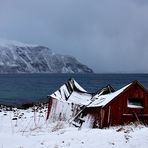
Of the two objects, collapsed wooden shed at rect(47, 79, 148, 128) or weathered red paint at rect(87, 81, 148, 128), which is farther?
collapsed wooden shed at rect(47, 79, 148, 128)

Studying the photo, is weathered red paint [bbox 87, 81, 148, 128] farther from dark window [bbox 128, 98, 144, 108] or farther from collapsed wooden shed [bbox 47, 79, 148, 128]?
dark window [bbox 128, 98, 144, 108]

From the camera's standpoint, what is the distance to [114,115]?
2681 cm

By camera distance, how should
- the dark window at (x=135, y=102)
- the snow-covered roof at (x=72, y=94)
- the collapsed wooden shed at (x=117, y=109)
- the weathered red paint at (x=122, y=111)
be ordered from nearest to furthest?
the weathered red paint at (x=122, y=111) → the collapsed wooden shed at (x=117, y=109) → the dark window at (x=135, y=102) → the snow-covered roof at (x=72, y=94)

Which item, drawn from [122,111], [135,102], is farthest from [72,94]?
[122,111]

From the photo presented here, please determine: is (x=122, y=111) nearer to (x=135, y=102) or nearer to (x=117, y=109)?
(x=117, y=109)

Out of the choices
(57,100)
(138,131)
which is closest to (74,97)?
(57,100)

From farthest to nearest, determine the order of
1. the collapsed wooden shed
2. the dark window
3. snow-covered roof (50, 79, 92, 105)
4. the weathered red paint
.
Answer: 1. snow-covered roof (50, 79, 92, 105)
2. the dark window
3. the collapsed wooden shed
4. the weathered red paint

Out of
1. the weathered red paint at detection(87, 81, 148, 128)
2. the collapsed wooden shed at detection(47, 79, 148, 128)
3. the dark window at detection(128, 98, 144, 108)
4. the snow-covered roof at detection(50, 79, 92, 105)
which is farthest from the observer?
the snow-covered roof at detection(50, 79, 92, 105)

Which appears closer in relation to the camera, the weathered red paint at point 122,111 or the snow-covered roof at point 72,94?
the weathered red paint at point 122,111

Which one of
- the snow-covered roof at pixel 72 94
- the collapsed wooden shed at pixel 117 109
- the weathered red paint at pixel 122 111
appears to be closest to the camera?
the weathered red paint at pixel 122 111

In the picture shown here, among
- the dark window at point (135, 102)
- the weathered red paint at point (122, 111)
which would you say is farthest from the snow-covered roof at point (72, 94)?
the weathered red paint at point (122, 111)

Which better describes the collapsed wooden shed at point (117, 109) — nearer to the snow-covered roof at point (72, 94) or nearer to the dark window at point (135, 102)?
the dark window at point (135, 102)

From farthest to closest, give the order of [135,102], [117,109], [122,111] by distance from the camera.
A: [135,102]
[122,111]
[117,109]

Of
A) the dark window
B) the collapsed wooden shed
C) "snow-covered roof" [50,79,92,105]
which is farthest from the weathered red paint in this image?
"snow-covered roof" [50,79,92,105]
